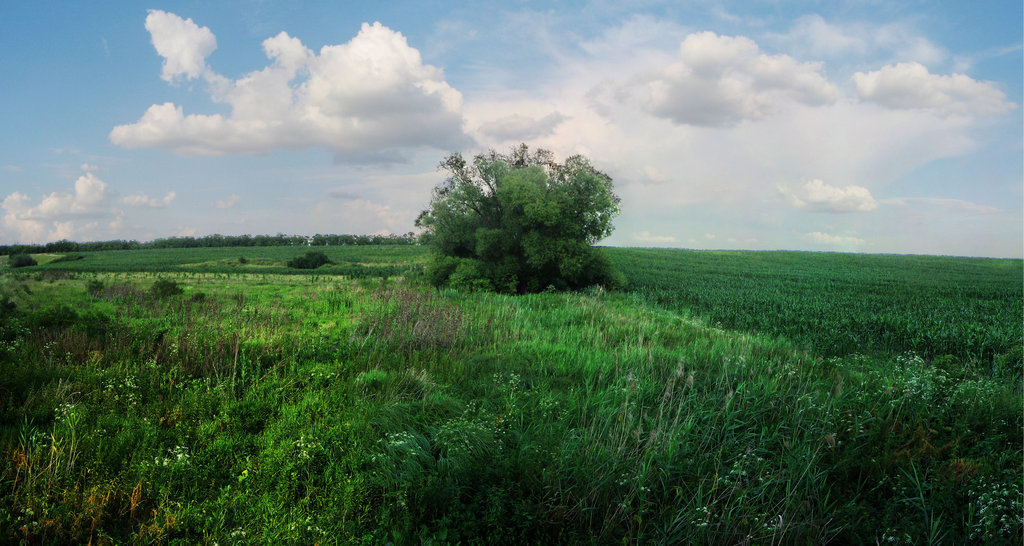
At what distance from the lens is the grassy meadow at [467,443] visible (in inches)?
178

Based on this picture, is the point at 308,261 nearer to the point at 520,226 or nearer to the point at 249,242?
the point at 520,226

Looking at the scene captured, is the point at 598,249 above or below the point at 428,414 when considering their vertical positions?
above

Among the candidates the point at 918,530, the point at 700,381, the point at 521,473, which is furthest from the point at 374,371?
the point at 918,530

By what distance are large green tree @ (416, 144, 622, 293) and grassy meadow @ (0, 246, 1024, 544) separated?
1346cm

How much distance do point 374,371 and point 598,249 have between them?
19.6 m

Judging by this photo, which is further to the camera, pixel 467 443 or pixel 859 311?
pixel 859 311

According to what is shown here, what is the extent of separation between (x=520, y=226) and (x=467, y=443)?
833 inches

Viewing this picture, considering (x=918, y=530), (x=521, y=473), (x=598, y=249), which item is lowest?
(x=918, y=530)

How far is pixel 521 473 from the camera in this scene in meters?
4.95

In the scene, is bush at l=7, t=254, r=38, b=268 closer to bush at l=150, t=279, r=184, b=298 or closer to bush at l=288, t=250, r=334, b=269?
bush at l=288, t=250, r=334, b=269

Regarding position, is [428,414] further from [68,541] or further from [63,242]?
[63,242]

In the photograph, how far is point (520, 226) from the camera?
26.0m

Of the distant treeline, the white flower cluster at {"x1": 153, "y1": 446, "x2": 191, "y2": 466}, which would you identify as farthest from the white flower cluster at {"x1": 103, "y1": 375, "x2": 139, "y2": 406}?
the distant treeline

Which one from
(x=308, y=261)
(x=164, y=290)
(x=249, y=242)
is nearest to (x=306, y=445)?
(x=164, y=290)
